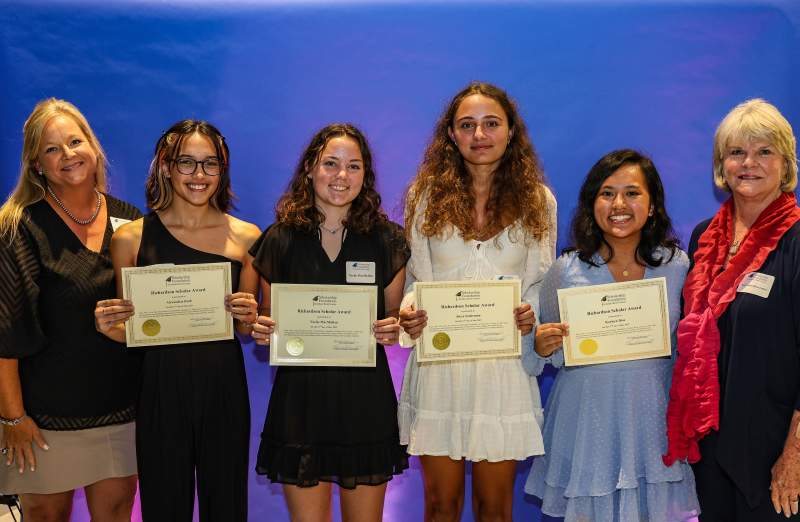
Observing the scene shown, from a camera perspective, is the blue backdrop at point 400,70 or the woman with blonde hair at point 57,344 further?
the blue backdrop at point 400,70

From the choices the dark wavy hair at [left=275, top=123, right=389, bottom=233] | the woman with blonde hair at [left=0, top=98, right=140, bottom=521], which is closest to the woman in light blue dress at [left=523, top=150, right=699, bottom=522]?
the dark wavy hair at [left=275, top=123, right=389, bottom=233]

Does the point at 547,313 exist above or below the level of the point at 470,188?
below

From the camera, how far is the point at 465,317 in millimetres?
2740

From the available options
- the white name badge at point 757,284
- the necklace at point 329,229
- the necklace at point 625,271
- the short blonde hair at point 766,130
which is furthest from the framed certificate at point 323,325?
the short blonde hair at point 766,130

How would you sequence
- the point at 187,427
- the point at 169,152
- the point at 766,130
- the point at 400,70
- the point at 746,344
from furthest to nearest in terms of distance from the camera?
the point at 400,70 → the point at 169,152 → the point at 187,427 → the point at 766,130 → the point at 746,344

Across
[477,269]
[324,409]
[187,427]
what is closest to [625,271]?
[477,269]

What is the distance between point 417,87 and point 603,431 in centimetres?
211

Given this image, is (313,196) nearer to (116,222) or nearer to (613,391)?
(116,222)

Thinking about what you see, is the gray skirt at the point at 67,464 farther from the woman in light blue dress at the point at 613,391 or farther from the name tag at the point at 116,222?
the woman in light blue dress at the point at 613,391

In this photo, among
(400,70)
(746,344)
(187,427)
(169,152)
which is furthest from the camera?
(400,70)

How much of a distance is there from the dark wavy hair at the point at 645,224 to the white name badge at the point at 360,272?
88cm

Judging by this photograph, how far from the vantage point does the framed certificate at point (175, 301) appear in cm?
272

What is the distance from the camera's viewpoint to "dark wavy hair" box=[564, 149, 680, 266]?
2896 mm

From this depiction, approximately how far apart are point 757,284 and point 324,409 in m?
1.68
